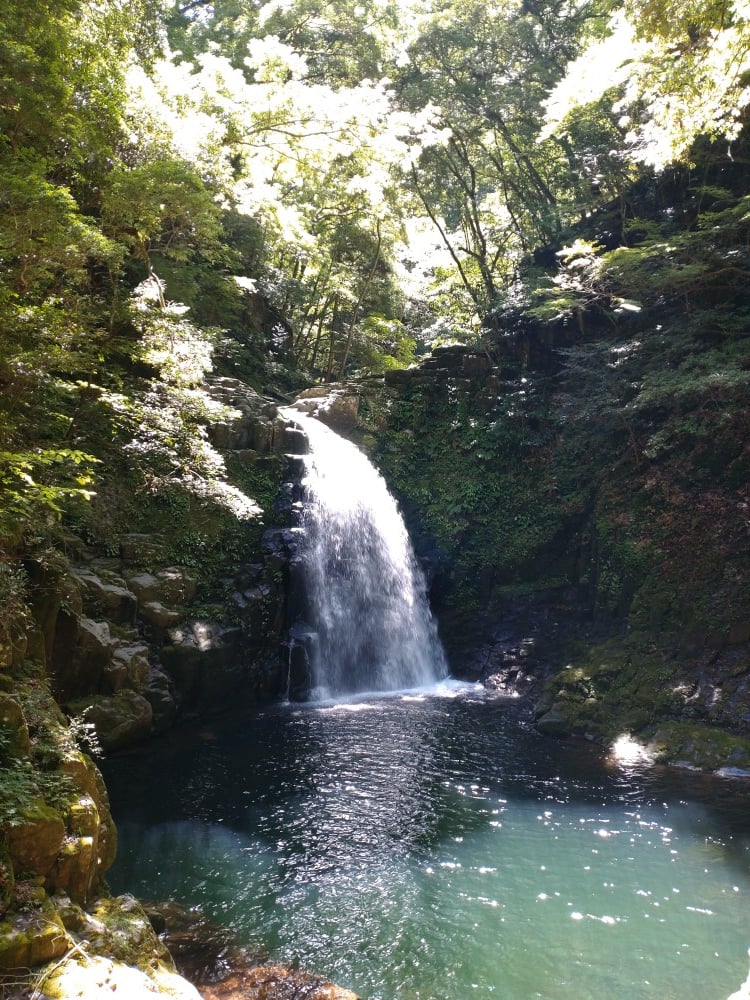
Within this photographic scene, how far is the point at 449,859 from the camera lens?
6.45m

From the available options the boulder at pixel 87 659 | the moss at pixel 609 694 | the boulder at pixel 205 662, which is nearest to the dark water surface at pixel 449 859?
the moss at pixel 609 694

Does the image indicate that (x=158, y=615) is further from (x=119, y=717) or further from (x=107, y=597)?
(x=119, y=717)

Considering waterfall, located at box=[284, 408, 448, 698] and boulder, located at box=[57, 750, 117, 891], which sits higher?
waterfall, located at box=[284, 408, 448, 698]

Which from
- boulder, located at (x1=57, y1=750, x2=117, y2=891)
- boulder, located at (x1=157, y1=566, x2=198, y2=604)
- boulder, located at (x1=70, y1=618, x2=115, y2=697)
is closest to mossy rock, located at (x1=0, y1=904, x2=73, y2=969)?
boulder, located at (x1=57, y1=750, x2=117, y2=891)

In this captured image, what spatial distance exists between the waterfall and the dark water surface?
10.3 feet

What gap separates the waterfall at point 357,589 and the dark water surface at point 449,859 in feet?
10.3

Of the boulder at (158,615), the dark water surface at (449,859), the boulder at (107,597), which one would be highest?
the boulder at (107,597)

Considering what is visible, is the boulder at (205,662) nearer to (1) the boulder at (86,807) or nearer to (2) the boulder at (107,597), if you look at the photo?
(2) the boulder at (107,597)

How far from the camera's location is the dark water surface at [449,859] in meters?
4.92

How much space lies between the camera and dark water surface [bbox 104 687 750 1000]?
4.92 metres

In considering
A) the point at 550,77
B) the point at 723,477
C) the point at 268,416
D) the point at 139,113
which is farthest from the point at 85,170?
the point at 550,77

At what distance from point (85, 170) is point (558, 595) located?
1226cm

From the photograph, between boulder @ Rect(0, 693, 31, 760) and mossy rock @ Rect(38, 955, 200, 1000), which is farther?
boulder @ Rect(0, 693, 31, 760)

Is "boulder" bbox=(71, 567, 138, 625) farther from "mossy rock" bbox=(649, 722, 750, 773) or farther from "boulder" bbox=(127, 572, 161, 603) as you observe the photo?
"mossy rock" bbox=(649, 722, 750, 773)
